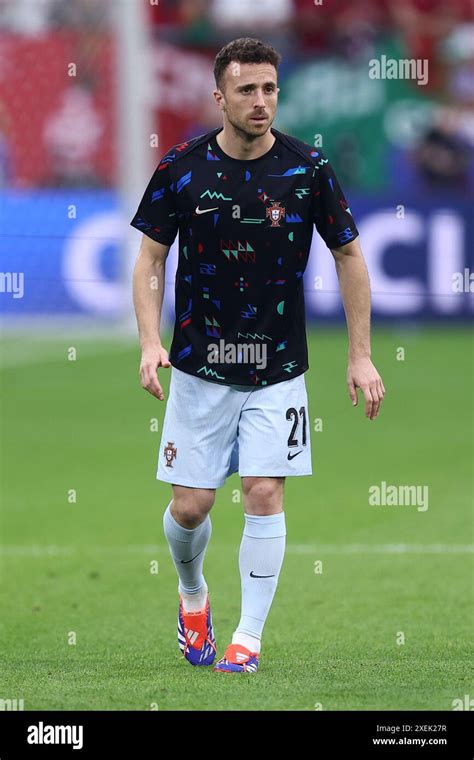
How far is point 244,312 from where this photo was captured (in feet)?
20.1

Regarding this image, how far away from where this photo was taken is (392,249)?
20000 millimetres

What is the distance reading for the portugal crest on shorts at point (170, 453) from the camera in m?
6.25

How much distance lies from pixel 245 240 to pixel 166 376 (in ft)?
28.8

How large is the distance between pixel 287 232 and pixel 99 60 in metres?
19.0

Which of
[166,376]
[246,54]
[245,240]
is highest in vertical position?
[246,54]

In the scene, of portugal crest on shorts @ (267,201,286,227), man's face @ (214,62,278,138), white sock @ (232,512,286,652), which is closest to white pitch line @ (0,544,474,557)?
white sock @ (232,512,286,652)

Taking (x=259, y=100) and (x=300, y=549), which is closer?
(x=259, y=100)

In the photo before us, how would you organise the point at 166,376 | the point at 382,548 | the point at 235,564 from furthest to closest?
the point at 166,376, the point at 382,548, the point at 235,564

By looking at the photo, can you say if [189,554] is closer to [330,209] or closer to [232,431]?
[232,431]

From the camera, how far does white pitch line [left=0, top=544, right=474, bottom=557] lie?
9.04 m

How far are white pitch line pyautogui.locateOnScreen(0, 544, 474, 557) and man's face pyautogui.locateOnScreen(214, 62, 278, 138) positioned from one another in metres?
3.61

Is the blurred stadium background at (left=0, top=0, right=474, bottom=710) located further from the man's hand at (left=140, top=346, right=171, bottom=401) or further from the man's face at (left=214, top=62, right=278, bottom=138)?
the man's face at (left=214, top=62, right=278, bottom=138)

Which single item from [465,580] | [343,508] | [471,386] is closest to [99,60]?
[471,386]

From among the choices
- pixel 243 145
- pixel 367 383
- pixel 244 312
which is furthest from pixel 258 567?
pixel 243 145
